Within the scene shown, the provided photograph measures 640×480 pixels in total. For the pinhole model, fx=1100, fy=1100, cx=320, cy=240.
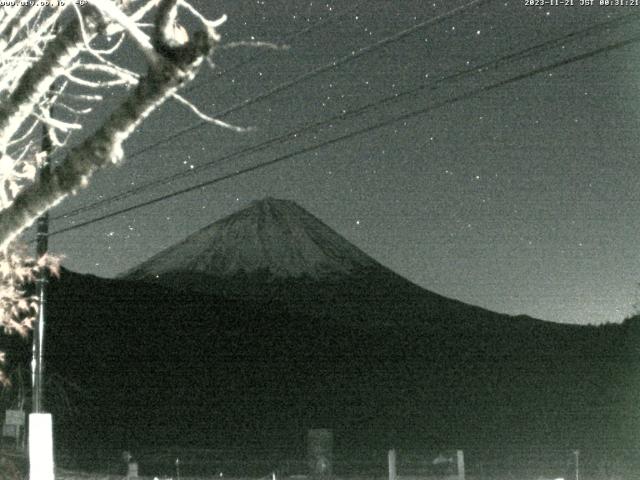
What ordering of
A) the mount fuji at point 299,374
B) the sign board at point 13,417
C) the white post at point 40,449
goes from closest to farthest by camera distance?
1. the white post at point 40,449
2. the sign board at point 13,417
3. the mount fuji at point 299,374

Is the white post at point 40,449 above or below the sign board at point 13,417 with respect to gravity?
below

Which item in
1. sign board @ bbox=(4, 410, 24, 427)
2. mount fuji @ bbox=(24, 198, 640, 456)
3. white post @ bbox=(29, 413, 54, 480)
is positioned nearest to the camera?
white post @ bbox=(29, 413, 54, 480)

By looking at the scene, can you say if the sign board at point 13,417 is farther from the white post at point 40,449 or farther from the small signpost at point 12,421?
the white post at point 40,449

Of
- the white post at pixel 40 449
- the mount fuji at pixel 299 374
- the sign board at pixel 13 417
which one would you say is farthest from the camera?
the mount fuji at pixel 299 374

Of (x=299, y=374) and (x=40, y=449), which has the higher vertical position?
(x=299, y=374)

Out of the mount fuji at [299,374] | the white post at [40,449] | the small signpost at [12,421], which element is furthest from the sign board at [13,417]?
the mount fuji at [299,374]

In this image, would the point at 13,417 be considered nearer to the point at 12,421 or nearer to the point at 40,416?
the point at 12,421

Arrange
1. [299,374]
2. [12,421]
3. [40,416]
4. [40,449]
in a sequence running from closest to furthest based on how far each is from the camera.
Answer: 1. [40,449]
2. [40,416]
3. [12,421]
4. [299,374]

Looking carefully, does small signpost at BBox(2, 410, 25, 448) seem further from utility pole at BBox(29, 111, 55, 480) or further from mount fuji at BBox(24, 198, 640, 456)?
mount fuji at BBox(24, 198, 640, 456)

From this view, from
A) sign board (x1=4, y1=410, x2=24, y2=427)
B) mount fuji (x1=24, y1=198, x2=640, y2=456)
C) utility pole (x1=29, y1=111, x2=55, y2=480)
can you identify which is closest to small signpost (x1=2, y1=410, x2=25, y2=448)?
sign board (x1=4, y1=410, x2=24, y2=427)

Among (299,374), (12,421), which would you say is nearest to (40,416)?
(12,421)
